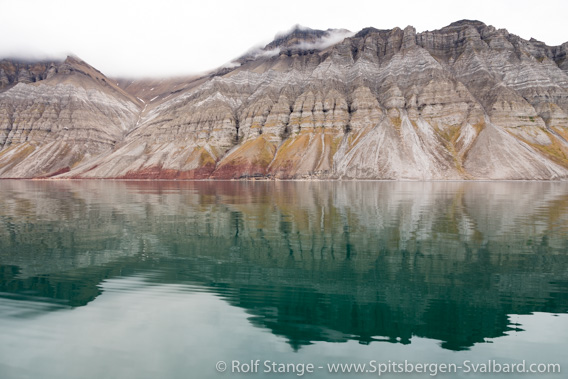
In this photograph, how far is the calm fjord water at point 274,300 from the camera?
9789 millimetres

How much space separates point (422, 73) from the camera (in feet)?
655

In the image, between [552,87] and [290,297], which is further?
[552,87]

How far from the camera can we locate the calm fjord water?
9.79 meters

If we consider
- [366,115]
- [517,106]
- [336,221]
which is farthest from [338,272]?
[517,106]

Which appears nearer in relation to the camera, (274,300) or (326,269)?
(274,300)

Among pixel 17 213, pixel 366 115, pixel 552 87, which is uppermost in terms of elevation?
pixel 552 87

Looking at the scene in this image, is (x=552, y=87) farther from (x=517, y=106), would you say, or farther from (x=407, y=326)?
(x=407, y=326)

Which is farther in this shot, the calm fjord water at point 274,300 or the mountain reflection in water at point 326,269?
the mountain reflection in water at point 326,269

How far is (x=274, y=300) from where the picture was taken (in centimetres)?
1362

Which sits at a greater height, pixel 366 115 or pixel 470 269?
pixel 366 115

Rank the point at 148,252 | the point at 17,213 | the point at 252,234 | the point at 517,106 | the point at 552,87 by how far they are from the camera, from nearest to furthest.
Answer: the point at 148,252
the point at 252,234
the point at 17,213
the point at 517,106
the point at 552,87

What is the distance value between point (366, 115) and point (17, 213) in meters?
170

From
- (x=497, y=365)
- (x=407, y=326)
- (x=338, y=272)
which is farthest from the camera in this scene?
(x=338, y=272)

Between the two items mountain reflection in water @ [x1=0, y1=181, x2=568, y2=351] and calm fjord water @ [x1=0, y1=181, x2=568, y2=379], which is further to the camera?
mountain reflection in water @ [x1=0, y1=181, x2=568, y2=351]
